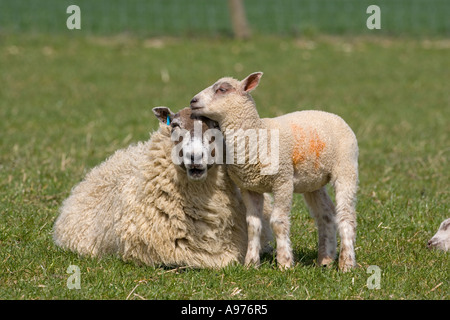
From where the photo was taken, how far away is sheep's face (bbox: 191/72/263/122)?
4391 millimetres

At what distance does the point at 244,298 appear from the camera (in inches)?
161

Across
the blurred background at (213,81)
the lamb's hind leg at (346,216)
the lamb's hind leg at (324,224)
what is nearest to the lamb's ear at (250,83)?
the lamb's hind leg at (346,216)

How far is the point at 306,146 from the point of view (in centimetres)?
456

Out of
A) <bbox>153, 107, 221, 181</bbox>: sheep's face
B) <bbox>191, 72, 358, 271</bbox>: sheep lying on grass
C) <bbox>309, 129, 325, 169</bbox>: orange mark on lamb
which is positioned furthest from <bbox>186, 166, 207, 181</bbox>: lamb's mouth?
<bbox>309, 129, 325, 169</bbox>: orange mark on lamb

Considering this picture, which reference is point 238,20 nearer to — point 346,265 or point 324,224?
point 324,224

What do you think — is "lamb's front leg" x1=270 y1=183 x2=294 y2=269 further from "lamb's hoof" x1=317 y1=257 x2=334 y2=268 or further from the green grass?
"lamb's hoof" x1=317 y1=257 x2=334 y2=268

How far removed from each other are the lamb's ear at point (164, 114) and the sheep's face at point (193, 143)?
0.26 feet

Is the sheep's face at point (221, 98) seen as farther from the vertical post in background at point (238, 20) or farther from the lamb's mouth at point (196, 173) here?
the vertical post in background at point (238, 20)

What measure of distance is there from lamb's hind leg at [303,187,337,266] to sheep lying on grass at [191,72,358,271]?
21 centimetres

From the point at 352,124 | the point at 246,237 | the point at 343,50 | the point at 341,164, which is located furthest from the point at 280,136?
the point at 343,50

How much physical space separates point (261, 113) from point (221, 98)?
6.39 meters
